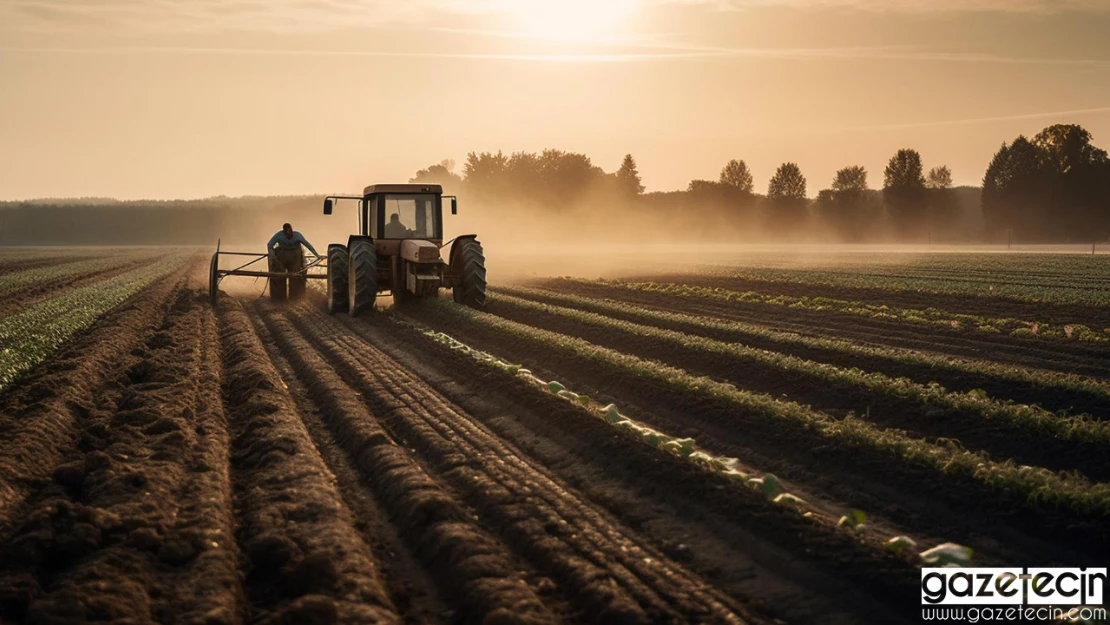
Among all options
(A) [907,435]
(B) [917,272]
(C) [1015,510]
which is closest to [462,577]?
(C) [1015,510]

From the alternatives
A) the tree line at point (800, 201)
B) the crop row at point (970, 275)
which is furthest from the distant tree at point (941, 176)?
the crop row at point (970, 275)

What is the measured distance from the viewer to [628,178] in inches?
3782

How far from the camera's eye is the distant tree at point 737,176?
328 ft

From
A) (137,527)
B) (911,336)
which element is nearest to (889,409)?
(137,527)

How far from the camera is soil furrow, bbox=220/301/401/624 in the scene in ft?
18.1

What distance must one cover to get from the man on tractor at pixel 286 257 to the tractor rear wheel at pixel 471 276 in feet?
13.3

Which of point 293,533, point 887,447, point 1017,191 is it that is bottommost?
point 293,533

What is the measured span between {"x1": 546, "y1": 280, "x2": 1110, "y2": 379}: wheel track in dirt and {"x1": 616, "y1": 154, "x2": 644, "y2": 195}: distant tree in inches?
2808

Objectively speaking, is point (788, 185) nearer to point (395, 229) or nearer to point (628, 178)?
point (628, 178)

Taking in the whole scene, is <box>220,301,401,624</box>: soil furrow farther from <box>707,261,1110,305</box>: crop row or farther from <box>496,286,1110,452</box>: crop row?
<box>707,261,1110,305</box>: crop row

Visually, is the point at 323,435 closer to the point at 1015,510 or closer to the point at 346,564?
the point at 346,564

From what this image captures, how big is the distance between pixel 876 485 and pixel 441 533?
3.56 m

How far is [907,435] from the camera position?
9.70 meters

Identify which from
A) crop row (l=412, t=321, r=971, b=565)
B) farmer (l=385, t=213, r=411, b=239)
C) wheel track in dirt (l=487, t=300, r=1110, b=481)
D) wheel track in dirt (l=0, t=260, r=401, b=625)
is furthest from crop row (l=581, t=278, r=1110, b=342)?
wheel track in dirt (l=0, t=260, r=401, b=625)
